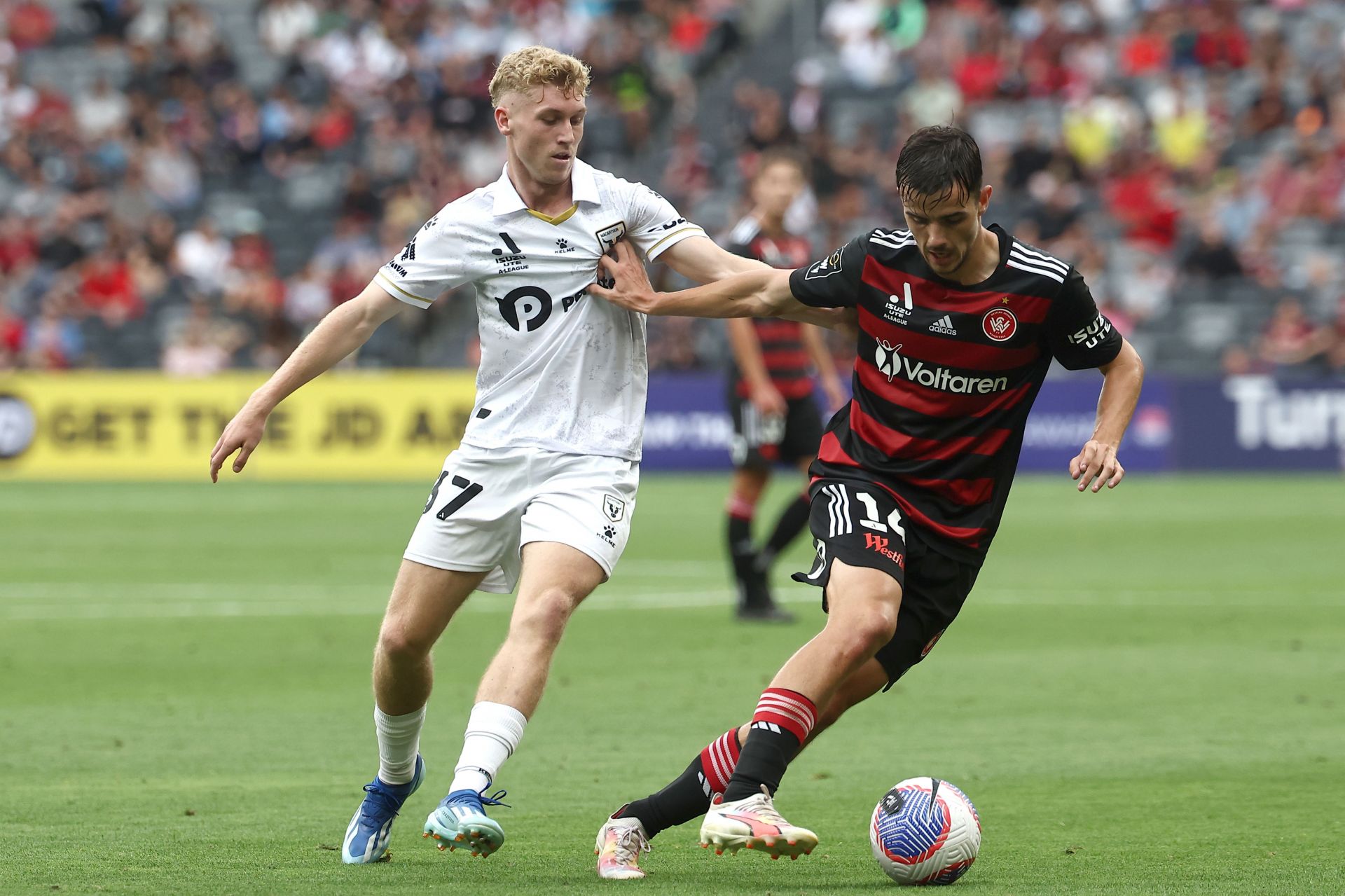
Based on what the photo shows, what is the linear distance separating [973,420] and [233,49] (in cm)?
2932

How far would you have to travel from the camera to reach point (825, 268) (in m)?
6.14

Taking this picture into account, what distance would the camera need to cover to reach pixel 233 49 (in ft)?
109

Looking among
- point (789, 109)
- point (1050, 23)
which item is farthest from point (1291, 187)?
point (789, 109)

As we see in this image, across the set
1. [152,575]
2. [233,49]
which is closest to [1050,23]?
[233,49]

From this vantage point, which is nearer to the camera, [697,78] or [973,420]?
[973,420]

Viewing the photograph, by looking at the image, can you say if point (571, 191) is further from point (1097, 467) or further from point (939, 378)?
point (1097, 467)

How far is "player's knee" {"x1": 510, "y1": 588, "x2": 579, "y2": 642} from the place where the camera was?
19.0 ft

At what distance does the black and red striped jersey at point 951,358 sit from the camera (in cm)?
593

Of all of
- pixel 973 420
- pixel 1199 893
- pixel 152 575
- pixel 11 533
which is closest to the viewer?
pixel 1199 893

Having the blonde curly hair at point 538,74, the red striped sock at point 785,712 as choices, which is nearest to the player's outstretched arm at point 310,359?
the blonde curly hair at point 538,74

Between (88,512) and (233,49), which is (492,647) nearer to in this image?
(88,512)

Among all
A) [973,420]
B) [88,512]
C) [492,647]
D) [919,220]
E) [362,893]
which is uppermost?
[919,220]

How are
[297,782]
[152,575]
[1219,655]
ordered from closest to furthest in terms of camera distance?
[297,782] < [1219,655] < [152,575]

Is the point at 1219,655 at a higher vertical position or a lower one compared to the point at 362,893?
lower
